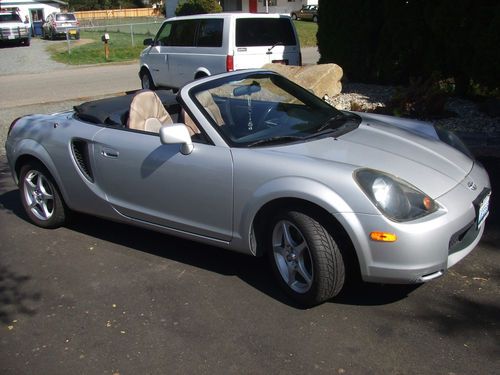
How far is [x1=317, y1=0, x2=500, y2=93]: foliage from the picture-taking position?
8156mm

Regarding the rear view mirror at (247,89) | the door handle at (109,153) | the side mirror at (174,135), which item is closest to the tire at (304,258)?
the side mirror at (174,135)

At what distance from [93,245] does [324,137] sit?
2.26 m

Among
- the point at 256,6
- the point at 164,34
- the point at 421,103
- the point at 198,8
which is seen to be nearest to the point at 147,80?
the point at 164,34

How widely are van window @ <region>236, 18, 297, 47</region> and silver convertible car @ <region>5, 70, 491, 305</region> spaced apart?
18.8 feet

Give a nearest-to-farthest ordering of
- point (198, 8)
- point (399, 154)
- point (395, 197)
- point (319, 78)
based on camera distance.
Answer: point (395, 197) < point (399, 154) < point (319, 78) < point (198, 8)

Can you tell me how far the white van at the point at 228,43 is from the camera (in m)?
10.4

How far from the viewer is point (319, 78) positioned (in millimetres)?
9539

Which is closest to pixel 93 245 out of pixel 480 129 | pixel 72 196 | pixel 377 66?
pixel 72 196

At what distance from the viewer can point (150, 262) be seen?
4383 mm

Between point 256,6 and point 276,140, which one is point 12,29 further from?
point 276,140

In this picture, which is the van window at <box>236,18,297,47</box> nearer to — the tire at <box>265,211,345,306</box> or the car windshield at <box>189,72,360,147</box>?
the car windshield at <box>189,72,360,147</box>

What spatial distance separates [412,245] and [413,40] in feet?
24.0

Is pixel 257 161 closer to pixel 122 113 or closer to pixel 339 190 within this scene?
pixel 339 190

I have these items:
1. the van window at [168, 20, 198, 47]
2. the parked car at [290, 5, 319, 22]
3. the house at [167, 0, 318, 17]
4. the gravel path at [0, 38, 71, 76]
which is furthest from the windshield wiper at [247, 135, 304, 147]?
A: the house at [167, 0, 318, 17]
